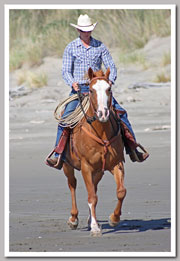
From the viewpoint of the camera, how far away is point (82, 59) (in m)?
11.3

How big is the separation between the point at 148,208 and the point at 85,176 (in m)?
1.81

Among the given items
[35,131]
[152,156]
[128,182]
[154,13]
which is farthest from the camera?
[154,13]

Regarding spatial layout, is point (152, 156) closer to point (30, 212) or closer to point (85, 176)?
point (30, 212)

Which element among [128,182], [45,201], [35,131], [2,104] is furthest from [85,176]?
[35,131]

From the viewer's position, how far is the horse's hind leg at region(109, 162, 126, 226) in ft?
34.7

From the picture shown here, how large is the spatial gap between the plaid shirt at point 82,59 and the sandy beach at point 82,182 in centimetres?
193

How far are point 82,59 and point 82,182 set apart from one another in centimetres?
367

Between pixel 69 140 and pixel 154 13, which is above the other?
pixel 154 13

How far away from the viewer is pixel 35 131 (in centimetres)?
1847

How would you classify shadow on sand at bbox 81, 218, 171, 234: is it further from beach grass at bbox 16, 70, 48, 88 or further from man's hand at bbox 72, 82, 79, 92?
beach grass at bbox 16, 70, 48, 88

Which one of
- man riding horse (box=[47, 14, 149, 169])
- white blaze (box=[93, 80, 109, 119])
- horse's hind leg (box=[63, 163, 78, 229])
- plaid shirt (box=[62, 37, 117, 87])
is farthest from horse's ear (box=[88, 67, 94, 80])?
horse's hind leg (box=[63, 163, 78, 229])

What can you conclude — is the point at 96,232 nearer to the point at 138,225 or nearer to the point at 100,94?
the point at 138,225

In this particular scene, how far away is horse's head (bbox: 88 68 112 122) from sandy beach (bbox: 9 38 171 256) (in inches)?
57.9

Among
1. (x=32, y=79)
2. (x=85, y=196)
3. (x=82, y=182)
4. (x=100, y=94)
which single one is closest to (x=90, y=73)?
(x=100, y=94)
